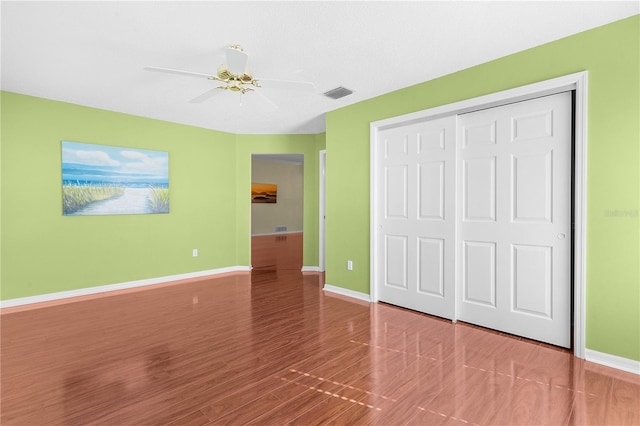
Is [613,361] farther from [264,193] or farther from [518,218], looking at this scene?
[264,193]

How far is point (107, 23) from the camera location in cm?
228

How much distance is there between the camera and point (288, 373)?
87.7 inches

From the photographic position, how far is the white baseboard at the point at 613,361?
2.23 meters

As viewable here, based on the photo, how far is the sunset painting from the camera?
998 cm

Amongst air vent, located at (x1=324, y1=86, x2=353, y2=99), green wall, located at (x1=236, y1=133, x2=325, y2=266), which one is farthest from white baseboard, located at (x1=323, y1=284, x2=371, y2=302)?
air vent, located at (x1=324, y1=86, x2=353, y2=99)

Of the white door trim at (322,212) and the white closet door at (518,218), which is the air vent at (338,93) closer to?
the white closet door at (518,218)

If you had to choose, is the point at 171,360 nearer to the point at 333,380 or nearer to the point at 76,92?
the point at 333,380

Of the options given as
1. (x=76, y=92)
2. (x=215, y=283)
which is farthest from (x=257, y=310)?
(x=76, y=92)

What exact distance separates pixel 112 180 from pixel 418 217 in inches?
162

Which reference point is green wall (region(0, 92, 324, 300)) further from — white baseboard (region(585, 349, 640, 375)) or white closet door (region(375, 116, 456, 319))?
white baseboard (region(585, 349, 640, 375))

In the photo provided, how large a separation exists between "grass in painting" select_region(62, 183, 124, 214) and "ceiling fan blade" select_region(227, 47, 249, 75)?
293 cm

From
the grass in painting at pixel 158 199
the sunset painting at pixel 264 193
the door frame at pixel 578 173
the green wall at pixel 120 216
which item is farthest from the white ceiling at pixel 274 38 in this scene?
the sunset painting at pixel 264 193

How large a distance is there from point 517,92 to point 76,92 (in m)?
4.65

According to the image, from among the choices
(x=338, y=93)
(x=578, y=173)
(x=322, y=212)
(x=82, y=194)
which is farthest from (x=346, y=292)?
(x=82, y=194)
